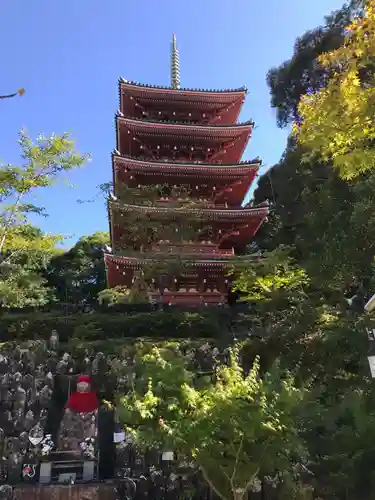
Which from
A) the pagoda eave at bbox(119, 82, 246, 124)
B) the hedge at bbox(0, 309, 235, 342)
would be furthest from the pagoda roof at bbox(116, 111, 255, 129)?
the hedge at bbox(0, 309, 235, 342)

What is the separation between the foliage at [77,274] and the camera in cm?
3328

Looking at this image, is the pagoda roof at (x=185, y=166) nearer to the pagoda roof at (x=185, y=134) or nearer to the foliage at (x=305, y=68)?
the pagoda roof at (x=185, y=134)

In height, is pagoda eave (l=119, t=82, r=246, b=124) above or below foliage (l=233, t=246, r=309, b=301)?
above

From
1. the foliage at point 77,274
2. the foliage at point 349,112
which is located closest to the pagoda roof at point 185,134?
the foliage at point 77,274

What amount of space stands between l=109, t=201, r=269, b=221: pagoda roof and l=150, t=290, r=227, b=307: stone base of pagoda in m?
2.96

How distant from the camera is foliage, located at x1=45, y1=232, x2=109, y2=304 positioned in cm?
3328

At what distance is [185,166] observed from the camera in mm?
18594

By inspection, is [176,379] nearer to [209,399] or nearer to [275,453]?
[209,399]

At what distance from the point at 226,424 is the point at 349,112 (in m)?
4.46

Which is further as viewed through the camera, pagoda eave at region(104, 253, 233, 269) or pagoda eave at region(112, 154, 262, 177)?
pagoda eave at region(112, 154, 262, 177)

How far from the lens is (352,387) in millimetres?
10492

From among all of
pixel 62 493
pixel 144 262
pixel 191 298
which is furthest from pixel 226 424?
pixel 191 298

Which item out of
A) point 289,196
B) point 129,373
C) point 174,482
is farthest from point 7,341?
point 289,196

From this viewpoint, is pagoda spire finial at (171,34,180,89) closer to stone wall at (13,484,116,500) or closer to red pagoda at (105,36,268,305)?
red pagoda at (105,36,268,305)
